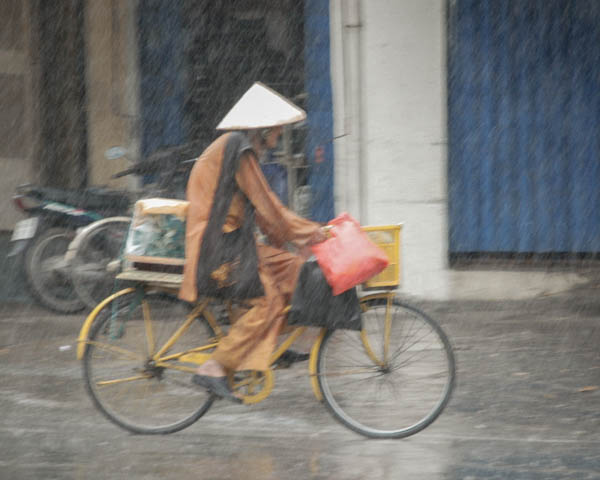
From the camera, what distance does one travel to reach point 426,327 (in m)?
5.33

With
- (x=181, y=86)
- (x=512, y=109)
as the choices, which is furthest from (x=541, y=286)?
(x=181, y=86)

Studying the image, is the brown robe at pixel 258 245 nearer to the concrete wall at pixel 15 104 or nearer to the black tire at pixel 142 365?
the black tire at pixel 142 365

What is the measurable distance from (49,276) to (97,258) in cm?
49

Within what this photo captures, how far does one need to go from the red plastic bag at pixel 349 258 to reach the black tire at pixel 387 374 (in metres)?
0.31

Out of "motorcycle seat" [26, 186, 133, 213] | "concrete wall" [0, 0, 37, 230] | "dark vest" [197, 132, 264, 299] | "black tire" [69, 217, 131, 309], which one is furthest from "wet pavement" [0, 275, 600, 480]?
"concrete wall" [0, 0, 37, 230]

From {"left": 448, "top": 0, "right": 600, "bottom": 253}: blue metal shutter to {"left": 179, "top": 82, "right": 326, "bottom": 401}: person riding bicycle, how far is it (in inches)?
188

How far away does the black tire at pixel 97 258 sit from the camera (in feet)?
29.8

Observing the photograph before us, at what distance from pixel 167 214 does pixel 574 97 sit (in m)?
5.52

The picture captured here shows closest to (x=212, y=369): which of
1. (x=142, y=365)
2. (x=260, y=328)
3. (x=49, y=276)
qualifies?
(x=260, y=328)

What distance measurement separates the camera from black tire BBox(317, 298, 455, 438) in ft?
17.7

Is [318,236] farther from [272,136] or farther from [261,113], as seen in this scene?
[261,113]

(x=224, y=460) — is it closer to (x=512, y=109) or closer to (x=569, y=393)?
(x=569, y=393)

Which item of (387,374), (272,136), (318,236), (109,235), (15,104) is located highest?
(15,104)

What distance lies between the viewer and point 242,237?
528 centimetres
